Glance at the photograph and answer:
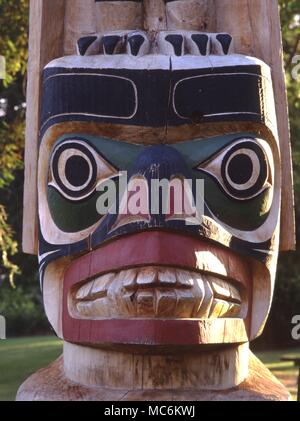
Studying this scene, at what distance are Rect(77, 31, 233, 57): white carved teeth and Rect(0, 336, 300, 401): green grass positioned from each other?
6.16m

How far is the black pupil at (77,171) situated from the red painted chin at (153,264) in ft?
0.95

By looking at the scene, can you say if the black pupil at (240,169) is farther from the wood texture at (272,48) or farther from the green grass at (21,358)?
the green grass at (21,358)

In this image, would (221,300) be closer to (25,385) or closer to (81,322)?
(81,322)

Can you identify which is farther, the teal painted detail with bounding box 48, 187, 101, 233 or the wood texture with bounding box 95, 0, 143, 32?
the wood texture with bounding box 95, 0, 143, 32

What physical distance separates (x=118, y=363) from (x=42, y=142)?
98 centimetres

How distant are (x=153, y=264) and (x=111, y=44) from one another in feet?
3.43

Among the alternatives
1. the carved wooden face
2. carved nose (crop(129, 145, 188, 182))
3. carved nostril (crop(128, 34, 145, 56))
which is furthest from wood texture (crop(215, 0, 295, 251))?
carved nose (crop(129, 145, 188, 182))

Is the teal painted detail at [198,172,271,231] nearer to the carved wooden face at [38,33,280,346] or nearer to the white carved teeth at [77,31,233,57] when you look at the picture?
the carved wooden face at [38,33,280,346]

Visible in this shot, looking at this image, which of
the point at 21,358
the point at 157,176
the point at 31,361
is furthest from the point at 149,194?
the point at 21,358

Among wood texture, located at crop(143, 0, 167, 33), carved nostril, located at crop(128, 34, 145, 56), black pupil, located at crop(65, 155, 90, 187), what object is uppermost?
wood texture, located at crop(143, 0, 167, 33)

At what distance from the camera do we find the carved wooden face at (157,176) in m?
2.79

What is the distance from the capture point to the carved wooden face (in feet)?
9.15

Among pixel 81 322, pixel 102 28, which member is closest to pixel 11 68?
pixel 102 28

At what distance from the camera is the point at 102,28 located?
366 centimetres
